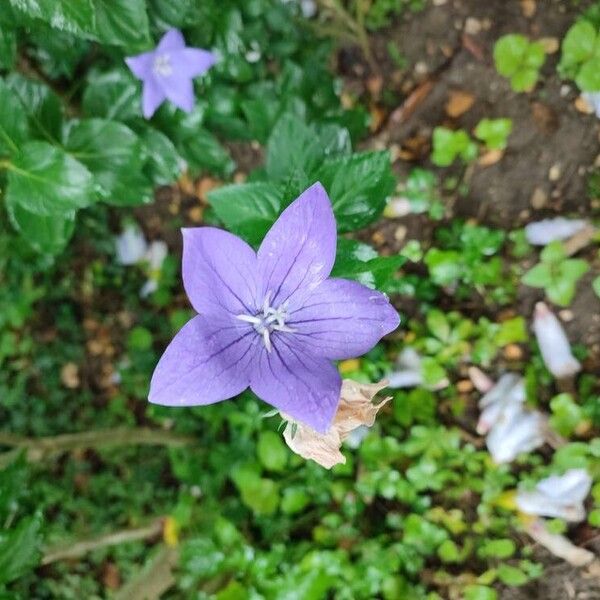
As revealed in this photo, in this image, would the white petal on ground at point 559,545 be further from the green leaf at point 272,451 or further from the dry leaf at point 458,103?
the dry leaf at point 458,103

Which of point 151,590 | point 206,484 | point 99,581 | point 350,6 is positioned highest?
point 350,6

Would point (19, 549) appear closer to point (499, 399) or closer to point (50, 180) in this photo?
point (50, 180)

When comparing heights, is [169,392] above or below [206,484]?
above

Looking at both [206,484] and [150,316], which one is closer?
[206,484]

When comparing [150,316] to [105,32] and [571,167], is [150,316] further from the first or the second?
[571,167]

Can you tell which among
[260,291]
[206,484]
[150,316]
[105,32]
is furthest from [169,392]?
[150,316]

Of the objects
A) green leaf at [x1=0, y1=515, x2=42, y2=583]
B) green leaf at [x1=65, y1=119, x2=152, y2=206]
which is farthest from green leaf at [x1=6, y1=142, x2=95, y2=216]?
green leaf at [x1=0, y1=515, x2=42, y2=583]
